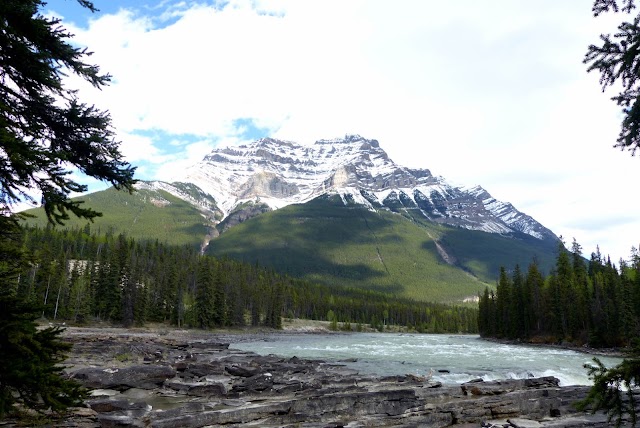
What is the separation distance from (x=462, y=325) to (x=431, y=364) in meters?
174

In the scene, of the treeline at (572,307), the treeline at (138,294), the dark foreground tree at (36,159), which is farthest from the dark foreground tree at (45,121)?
the treeline at (572,307)

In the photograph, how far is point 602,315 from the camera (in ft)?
254

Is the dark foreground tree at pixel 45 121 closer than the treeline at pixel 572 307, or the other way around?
the dark foreground tree at pixel 45 121

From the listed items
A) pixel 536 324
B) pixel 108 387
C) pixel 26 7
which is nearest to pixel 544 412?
pixel 108 387

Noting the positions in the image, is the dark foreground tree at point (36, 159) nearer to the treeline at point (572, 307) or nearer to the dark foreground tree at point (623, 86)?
the dark foreground tree at point (623, 86)

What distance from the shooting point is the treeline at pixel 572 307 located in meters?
74.2

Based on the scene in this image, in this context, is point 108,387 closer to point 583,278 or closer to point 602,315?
point 602,315

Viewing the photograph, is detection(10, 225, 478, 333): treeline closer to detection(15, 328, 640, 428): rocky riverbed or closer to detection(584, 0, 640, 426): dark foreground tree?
detection(15, 328, 640, 428): rocky riverbed

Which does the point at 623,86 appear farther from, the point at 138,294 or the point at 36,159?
the point at 138,294

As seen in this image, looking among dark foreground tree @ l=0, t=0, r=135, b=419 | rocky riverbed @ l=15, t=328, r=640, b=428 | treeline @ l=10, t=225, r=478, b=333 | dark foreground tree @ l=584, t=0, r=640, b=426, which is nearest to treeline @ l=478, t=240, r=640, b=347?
rocky riverbed @ l=15, t=328, r=640, b=428

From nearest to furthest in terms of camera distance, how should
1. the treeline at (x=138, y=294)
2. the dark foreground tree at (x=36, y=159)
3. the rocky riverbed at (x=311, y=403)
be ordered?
the dark foreground tree at (x=36, y=159) < the rocky riverbed at (x=311, y=403) < the treeline at (x=138, y=294)

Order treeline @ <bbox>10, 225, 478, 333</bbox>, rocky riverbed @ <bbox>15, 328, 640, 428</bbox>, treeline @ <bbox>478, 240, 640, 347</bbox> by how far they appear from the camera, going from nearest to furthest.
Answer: rocky riverbed @ <bbox>15, 328, 640, 428</bbox> < treeline @ <bbox>478, 240, 640, 347</bbox> < treeline @ <bbox>10, 225, 478, 333</bbox>

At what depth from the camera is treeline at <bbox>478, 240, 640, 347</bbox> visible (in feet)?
243

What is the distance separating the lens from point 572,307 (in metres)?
84.4
